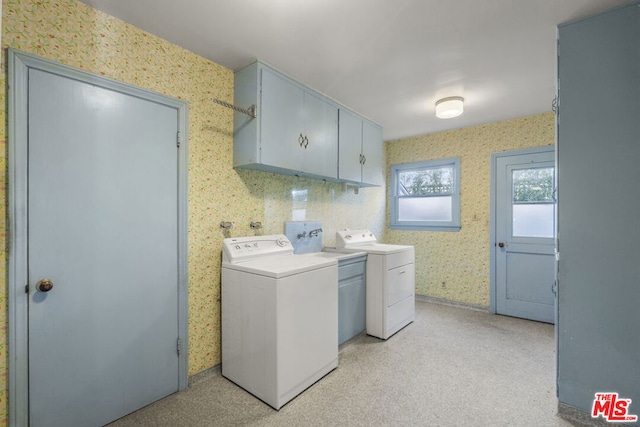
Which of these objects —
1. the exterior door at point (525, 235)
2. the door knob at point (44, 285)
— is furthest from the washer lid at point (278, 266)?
the exterior door at point (525, 235)

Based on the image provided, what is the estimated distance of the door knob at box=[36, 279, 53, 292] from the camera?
62.4 inches

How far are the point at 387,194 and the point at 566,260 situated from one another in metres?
3.05

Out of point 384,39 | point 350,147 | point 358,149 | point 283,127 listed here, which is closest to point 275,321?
point 283,127

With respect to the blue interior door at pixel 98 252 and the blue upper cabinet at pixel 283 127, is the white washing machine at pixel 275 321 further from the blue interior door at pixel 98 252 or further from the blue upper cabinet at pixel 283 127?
the blue upper cabinet at pixel 283 127

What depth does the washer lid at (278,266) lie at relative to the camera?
1.98 m

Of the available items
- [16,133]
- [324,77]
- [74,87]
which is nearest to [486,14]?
[324,77]

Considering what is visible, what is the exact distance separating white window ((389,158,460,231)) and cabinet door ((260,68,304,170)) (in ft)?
8.15

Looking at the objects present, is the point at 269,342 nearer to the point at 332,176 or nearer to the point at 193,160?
the point at 193,160

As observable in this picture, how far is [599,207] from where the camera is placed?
1.77 metres

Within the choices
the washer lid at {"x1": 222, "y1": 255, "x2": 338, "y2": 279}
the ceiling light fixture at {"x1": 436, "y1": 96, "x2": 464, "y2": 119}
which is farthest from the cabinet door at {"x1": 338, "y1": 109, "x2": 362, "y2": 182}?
the washer lid at {"x1": 222, "y1": 255, "x2": 338, "y2": 279}

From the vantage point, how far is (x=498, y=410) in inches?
76.6

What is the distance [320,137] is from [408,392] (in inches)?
91.4

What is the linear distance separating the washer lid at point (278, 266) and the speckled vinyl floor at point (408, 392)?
905 millimetres

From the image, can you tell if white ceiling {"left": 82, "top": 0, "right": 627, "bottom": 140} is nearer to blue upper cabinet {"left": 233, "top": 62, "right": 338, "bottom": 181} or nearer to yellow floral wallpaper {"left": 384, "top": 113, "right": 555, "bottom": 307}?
blue upper cabinet {"left": 233, "top": 62, "right": 338, "bottom": 181}
